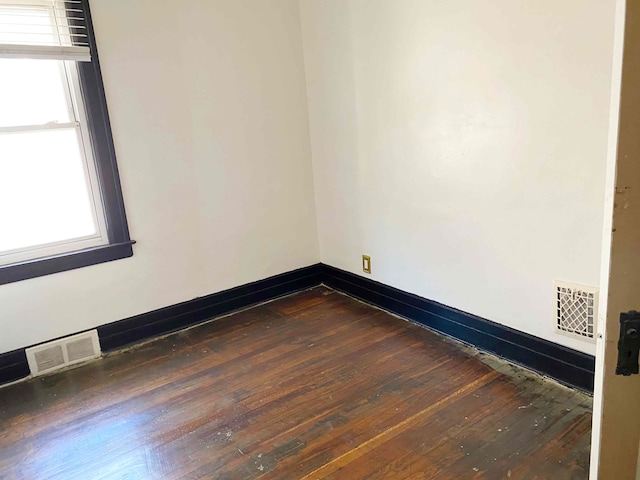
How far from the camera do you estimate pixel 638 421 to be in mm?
721

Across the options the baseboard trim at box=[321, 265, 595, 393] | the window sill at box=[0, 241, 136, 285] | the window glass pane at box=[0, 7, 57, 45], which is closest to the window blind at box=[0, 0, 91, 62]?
the window glass pane at box=[0, 7, 57, 45]

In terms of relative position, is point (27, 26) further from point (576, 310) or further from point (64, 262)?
point (576, 310)

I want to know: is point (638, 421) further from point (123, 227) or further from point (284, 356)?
point (123, 227)

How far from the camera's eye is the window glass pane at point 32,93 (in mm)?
2287

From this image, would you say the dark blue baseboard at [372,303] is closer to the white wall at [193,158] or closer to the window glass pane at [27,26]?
the white wall at [193,158]

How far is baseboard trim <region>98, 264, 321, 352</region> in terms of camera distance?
8.85 feet

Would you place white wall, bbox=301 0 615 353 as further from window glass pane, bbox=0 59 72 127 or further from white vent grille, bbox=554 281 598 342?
window glass pane, bbox=0 59 72 127

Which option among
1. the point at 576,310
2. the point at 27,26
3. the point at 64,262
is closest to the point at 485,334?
the point at 576,310

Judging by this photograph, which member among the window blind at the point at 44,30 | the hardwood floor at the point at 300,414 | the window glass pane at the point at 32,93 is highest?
the window blind at the point at 44,30

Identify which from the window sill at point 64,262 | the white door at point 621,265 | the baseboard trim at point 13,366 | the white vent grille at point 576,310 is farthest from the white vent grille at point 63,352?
the white door at point 621,265

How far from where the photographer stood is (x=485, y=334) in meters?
2.32

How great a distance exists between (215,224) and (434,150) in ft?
4.53

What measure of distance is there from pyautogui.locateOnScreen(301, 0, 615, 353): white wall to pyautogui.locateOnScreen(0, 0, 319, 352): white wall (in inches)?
11.2

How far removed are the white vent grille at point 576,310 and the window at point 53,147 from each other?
2.20m
